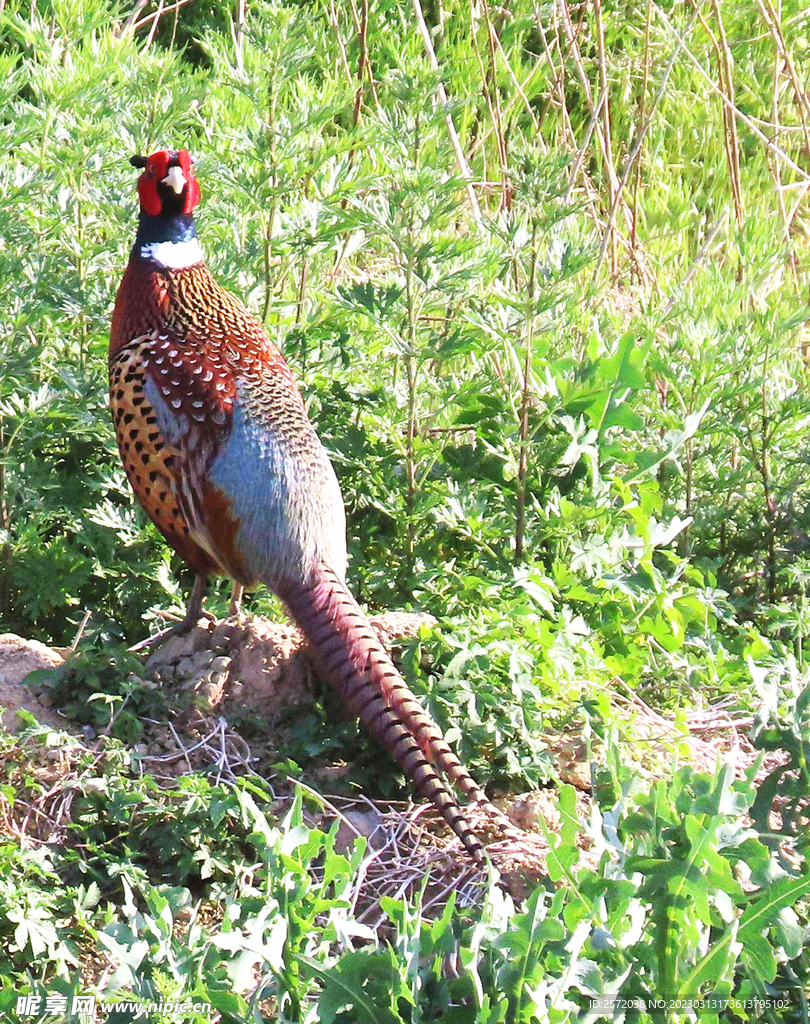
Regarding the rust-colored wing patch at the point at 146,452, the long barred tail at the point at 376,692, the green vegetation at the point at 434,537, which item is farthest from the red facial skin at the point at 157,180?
the long barred tail at the point at 376,692

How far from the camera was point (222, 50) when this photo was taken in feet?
11.7

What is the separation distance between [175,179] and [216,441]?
710 mm

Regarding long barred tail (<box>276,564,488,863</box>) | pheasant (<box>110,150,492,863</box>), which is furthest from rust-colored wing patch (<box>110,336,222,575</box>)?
long barred tail (<box>276,564,488,863</box>)

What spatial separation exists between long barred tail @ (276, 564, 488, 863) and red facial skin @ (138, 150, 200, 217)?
103 centimetres

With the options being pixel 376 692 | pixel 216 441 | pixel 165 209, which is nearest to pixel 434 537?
pixel 216 441

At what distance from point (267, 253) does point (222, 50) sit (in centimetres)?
61

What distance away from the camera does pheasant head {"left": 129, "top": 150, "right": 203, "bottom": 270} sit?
10.3 ft

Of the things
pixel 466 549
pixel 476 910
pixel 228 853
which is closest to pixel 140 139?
pixel 466 549

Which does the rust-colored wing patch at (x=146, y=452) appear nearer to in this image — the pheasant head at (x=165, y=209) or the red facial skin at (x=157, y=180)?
the pheasant head at (x=165, y=209)

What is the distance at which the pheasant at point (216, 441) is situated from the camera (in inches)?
113

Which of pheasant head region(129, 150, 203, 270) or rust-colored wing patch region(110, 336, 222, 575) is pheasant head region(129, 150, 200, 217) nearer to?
pheasant head region(129, 150, 203, 270)

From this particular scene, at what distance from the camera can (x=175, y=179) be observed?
3182 millimetres

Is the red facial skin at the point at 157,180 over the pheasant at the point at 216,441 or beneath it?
over

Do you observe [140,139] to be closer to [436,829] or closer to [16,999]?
[436,829]
